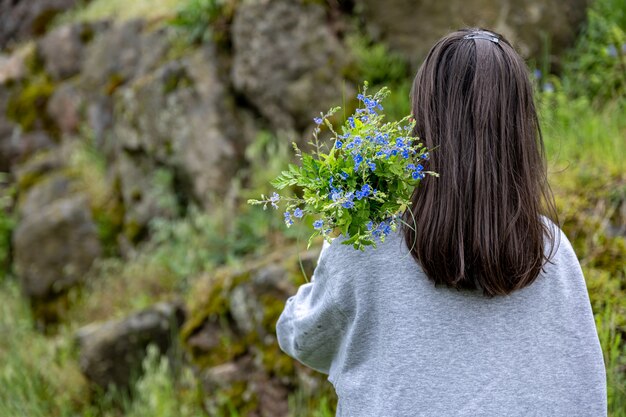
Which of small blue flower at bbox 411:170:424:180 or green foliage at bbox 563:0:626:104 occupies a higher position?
small blue flower at bbox 411:170:424:180

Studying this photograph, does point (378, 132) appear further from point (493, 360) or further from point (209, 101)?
point (209, 101)

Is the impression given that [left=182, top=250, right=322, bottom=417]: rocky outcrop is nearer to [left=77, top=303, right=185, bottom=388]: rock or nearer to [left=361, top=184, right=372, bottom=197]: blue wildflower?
[left=77, top=303, right=185, bottom=388]: rock

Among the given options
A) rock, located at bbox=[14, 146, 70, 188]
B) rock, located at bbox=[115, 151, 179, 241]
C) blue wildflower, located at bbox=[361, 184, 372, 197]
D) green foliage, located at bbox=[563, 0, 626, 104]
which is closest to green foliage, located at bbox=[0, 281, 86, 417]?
rock, located at bbox=[115, 151, 179, 241]

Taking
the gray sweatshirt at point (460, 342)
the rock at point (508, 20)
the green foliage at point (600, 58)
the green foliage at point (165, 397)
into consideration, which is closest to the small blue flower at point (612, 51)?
the green foliage at point (600, 58)

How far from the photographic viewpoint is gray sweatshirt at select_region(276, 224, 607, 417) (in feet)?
4.99

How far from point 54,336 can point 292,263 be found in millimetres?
3074

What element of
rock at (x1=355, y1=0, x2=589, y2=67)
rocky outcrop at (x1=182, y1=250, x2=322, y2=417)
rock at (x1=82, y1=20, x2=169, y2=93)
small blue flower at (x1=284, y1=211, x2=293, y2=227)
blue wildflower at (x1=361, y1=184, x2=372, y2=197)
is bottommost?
rocky outcrop at (x1=182, y1=250, x2=322, y2=417)

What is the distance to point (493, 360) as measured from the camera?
152 cm

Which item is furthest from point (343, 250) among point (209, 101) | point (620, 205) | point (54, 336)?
point (54, 336)

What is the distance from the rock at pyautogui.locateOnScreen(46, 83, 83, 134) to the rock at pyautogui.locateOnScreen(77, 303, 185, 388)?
4.05 m

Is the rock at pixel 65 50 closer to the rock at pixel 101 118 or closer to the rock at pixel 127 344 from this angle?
the rock at pixel 101 118

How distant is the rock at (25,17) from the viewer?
990cm

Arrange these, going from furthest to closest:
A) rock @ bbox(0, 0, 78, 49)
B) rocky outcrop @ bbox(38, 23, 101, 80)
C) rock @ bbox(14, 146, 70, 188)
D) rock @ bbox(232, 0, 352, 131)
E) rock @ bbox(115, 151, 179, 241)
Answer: rock @ bbox(0, 0, 78, 49), rocky outcrop @ bbox(38, 23, 101, 80), rock @ bbox(14, 146, 70, 188), rock @ bbox(115, 151, 179, 241), rock @ bbox(232, 0, 352, 131)

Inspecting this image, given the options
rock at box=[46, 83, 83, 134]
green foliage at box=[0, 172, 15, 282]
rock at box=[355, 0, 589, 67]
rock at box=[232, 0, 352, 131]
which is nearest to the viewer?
rock at box=[355, 0, 589, 67]
